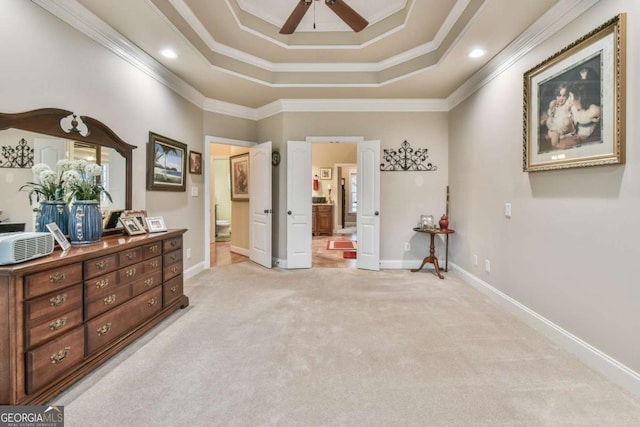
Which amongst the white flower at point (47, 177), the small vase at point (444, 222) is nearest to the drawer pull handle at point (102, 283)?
the white flower at point (47, 177)

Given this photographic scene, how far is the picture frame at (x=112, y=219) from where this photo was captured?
8.71 ft

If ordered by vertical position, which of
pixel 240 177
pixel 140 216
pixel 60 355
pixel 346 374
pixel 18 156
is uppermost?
pixel 240 177

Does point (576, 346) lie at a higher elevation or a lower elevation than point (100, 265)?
lower

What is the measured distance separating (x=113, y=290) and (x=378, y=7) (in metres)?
3.47

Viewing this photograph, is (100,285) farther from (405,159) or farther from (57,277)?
(405,159)

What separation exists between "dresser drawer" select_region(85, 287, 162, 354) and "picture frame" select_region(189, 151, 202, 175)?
2.05 meters

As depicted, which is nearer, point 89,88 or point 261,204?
point 89,88

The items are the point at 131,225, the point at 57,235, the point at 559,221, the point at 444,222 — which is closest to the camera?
the point at 57,235

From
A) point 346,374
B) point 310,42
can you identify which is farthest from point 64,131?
point 346,374

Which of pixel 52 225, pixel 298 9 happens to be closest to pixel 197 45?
pixel 298 9

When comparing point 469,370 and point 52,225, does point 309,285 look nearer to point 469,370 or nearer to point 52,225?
point 469,370

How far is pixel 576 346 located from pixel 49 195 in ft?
12.6

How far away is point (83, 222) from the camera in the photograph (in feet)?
6.91

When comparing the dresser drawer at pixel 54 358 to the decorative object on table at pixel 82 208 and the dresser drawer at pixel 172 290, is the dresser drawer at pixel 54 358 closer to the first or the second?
the decorative object on table at pixel 82 208
